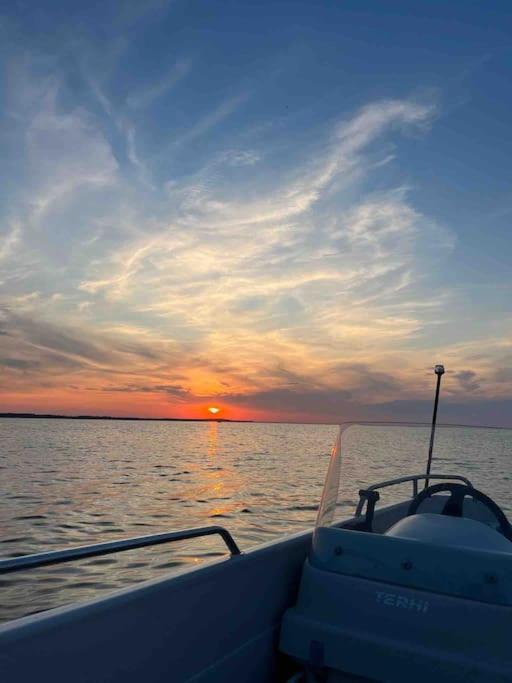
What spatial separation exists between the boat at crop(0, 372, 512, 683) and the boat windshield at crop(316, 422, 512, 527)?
9 cm

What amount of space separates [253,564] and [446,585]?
1.04 metres

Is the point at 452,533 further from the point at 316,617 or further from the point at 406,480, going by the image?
the point at 406,480

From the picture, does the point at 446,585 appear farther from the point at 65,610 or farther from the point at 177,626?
the point at 65,610

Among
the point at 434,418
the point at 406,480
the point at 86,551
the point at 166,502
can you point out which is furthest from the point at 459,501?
the point at 166,502

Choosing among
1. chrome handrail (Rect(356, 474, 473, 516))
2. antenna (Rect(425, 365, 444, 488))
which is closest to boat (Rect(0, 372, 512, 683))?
chrome handrail (Rect(356, 474, 473, 516))

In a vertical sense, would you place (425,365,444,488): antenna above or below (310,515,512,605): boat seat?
above

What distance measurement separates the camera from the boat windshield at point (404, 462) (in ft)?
11.8

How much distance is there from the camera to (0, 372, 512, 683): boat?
2.34 m

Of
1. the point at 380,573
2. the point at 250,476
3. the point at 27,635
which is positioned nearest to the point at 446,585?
the point at 380,573

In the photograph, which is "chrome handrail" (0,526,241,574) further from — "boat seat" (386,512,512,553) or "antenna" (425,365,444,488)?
"antenna" (425,365,444,488)

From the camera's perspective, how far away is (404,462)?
4152 millimetres

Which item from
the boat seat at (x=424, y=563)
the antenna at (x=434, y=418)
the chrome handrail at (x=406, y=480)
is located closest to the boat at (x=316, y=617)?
the boat seat at (x=424, y=563)

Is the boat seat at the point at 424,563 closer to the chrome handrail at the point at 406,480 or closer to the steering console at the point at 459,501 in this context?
the steering console at the point at 459,501

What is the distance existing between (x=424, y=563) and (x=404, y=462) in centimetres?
135
